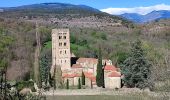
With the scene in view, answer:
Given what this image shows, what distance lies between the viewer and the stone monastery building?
42.3 metres

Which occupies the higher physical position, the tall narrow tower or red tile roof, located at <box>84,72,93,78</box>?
the tall narrow tower

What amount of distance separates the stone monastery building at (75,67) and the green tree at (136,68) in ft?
5.35

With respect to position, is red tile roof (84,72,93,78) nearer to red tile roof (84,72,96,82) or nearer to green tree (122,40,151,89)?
red tile roof (84,72,96,82)

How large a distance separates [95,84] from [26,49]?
1734 cm

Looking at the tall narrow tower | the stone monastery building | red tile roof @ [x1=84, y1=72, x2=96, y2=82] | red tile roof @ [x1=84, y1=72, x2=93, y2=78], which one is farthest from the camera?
the tall narrow tower

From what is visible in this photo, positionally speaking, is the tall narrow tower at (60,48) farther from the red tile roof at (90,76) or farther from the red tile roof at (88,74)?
the red tile roof at (90,76)

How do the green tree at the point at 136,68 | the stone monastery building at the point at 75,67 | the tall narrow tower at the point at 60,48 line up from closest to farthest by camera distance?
the green tree at the point at 136,68 → the stone monastery building at the point at 75,67 → the tall narrow tower at the point at 60,48

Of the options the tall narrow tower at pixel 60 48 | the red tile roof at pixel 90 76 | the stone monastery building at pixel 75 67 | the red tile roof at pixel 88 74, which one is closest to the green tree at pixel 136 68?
the stone monastery building at pixel 75 67

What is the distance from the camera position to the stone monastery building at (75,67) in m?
42.3

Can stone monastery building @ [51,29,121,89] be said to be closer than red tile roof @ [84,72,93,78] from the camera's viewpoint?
Yes

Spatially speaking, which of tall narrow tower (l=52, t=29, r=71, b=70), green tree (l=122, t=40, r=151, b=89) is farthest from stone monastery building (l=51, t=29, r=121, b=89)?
green tree (l=122, t=40, r=151, b=89)

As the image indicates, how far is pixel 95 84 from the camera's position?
42.3m

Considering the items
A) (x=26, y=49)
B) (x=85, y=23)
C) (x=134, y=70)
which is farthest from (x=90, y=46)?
(x=85, y=23)

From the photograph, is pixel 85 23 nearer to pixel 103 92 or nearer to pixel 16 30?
pixel 16 30
